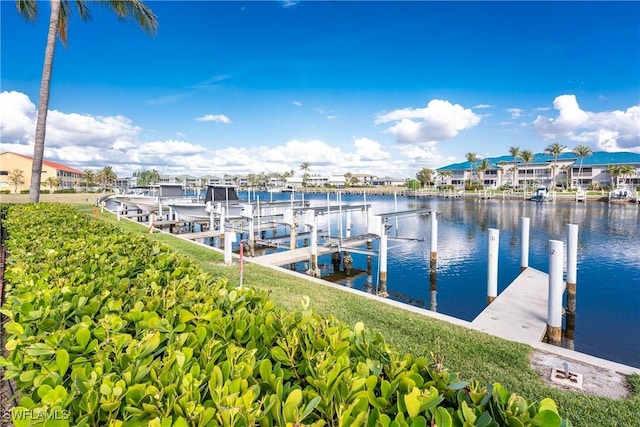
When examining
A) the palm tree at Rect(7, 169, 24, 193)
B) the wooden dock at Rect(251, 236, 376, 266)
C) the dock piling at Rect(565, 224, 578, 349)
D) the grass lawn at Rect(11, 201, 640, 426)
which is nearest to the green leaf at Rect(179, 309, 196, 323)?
the grass lawn at Rect(11, 201, 640, 426)

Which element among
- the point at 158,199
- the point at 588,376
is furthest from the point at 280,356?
the point at 158,199

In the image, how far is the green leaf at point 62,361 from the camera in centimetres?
175

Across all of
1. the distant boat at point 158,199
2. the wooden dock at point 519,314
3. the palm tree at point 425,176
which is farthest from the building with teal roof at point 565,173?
the wooden dock at point 519,314

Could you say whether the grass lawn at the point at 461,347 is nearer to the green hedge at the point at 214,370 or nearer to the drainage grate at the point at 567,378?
the drainage grate at the point at 567,378

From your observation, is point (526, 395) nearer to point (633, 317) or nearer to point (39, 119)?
point (633, 317)

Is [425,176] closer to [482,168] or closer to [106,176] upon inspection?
[482,168]

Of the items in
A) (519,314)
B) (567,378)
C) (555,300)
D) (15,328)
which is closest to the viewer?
(15,328)

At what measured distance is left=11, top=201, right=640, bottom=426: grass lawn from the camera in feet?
12.6

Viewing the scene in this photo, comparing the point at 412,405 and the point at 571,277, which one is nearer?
the point at 412,405

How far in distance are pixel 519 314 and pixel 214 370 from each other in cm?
763

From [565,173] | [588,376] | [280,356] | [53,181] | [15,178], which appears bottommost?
[588,376]

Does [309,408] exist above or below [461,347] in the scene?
above

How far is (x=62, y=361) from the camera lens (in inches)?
69.3

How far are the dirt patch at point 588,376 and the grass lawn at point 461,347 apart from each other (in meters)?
0.11
